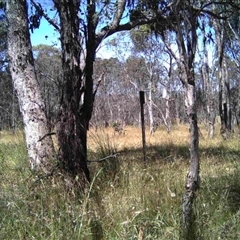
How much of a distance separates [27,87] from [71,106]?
127 cm

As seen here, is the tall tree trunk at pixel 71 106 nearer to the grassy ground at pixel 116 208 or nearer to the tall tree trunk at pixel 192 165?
the grassy ground at pixel 116 208

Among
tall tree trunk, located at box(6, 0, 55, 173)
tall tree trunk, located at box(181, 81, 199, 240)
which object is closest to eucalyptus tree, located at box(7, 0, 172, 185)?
tall tree trunk, located at box(6, 0, 55, 173)

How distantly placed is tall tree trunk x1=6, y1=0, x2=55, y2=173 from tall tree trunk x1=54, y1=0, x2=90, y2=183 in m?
0.76

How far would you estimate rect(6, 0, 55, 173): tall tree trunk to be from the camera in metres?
5.72

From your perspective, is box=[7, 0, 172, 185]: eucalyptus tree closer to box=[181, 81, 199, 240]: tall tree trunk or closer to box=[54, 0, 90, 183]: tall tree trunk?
box=[54, 0, 90, 183]: tall tree trunk

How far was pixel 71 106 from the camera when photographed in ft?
16.2

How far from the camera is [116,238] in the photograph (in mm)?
3299

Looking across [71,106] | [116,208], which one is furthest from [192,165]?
[71,106]

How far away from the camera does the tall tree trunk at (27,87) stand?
18.8 feet

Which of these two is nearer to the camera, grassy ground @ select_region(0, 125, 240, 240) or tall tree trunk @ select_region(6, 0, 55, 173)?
grassy ground @ select_region(0, 125, 240, 240)

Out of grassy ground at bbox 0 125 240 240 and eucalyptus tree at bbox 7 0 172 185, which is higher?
eucalyptus tree at bbox 7 0 172 185

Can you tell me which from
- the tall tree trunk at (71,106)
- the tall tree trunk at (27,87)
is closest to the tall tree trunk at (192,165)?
the tall tree trunk at (71,106)

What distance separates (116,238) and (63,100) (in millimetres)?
2219

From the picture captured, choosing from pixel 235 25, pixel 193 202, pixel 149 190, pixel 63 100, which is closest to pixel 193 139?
pixel 193 202
